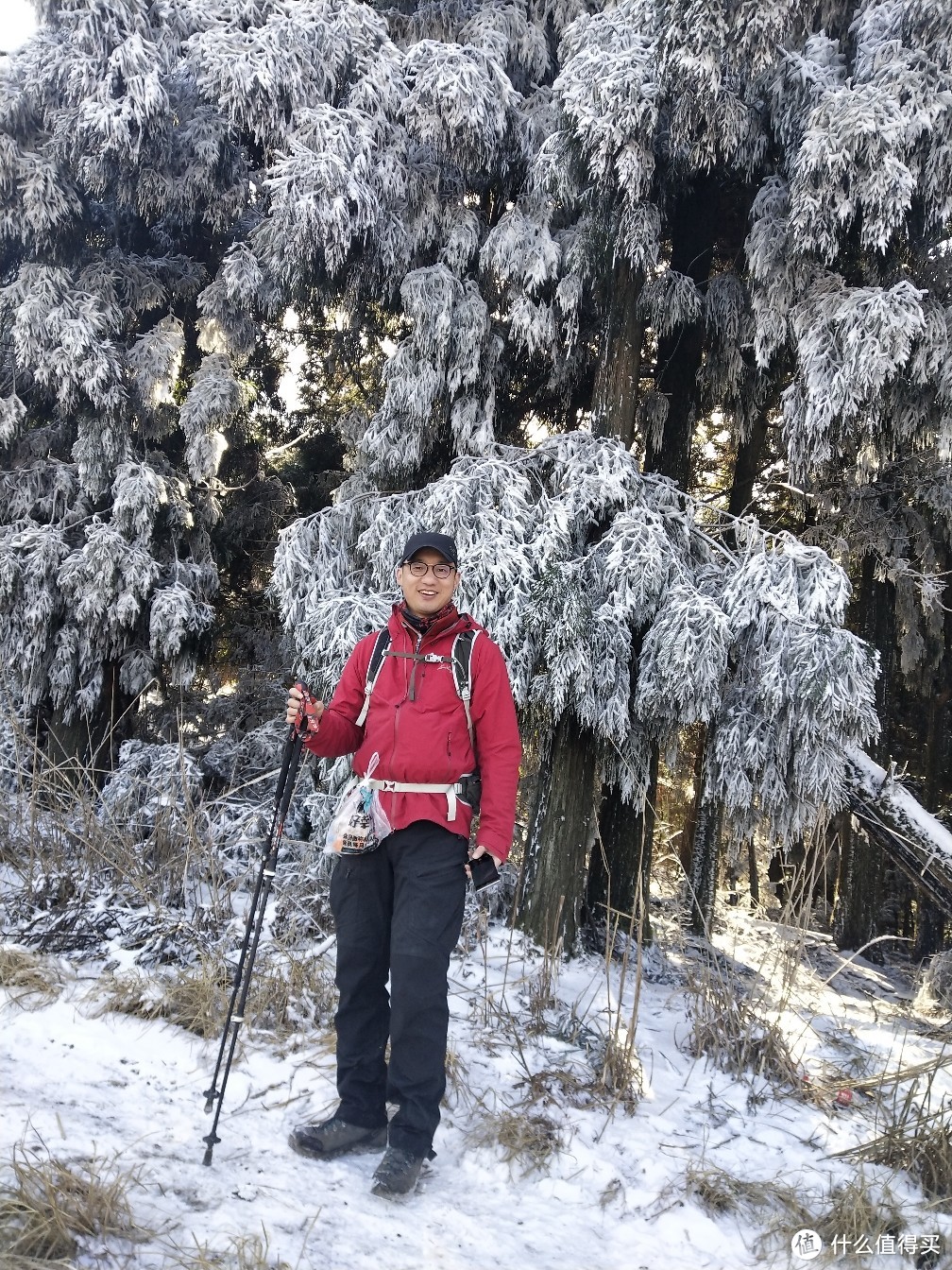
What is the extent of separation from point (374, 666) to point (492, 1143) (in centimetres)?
163

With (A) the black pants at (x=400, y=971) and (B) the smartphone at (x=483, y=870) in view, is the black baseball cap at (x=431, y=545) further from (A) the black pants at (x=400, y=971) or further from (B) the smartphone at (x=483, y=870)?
(B) the smartphone at (x=483, y=870)

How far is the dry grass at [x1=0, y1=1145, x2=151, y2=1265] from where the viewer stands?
6.50 ft

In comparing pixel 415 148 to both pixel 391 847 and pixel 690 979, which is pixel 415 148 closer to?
pixel 391 847

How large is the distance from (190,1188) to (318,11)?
605 cm

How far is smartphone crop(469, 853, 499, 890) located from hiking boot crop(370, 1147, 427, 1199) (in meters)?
0.81

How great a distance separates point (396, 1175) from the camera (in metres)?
2.50

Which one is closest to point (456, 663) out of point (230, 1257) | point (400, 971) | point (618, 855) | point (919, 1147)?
point (400, 971)

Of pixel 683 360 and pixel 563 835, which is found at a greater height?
pixel 683 360

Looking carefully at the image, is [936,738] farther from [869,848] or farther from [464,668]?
[464,668]

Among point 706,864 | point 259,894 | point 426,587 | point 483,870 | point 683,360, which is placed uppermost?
point 683,360

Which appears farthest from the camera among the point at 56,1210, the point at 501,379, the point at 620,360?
the point at 501,379

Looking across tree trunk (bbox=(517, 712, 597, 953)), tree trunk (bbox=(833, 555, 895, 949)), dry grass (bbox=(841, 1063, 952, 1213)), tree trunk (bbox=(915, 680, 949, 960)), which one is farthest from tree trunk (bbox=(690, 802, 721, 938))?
dry grass (bbox=(841, 1063, 952, 1213))

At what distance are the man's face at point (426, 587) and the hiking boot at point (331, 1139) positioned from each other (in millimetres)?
1668

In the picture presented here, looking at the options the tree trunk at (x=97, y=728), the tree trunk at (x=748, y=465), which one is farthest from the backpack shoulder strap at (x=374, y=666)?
the tree trunk at (x=748, y=465)
